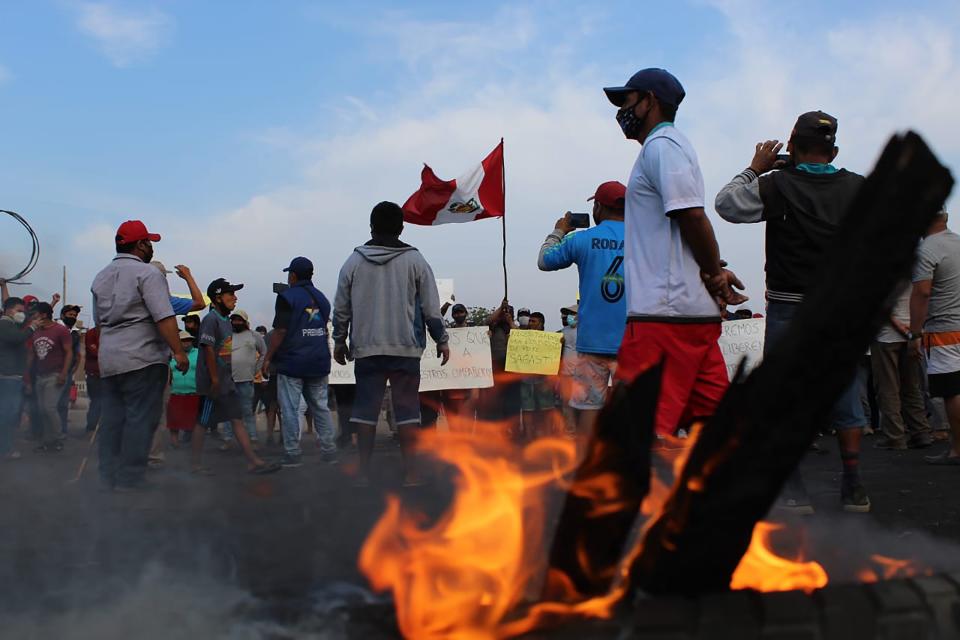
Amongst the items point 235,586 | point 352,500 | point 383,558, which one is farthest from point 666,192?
point 352,500

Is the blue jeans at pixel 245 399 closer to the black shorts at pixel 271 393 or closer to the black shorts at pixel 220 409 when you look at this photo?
the black shorts at pixel 271 393

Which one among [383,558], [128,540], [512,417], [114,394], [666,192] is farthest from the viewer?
[512,417]

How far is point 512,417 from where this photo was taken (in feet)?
39.5

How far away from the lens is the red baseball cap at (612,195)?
554 centimetres

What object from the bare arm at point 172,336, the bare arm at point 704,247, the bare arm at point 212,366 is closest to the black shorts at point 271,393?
the bare arm at point 212,366

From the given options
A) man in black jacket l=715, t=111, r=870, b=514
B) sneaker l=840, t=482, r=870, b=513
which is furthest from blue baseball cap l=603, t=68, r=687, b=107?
sneaker l=840, t=482, r=870, b=513

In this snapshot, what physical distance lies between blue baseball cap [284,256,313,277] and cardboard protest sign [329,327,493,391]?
12.2ft

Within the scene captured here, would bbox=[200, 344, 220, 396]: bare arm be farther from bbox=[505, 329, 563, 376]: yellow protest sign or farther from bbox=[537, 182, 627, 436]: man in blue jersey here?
bbox=[505, 329, 563, 376]: yellow protest sign

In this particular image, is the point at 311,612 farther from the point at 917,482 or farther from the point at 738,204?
the point at 917,482

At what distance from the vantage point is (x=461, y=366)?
1155 cm

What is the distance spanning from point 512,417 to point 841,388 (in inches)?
404

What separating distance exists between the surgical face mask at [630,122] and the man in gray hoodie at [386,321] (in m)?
2.94

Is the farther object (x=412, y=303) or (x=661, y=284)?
(x=412, y=303)

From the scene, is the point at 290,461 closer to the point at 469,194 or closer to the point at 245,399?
the point at 245,399
